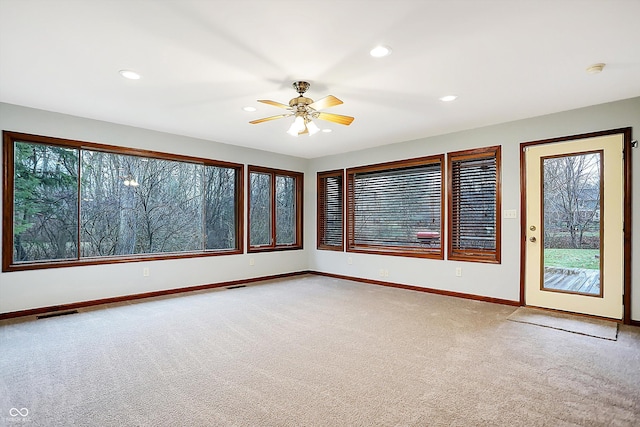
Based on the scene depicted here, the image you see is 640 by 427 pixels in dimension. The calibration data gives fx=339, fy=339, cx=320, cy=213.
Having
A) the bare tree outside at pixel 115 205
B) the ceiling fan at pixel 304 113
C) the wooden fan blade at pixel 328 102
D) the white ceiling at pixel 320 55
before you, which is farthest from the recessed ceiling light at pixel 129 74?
the bare tree outside at pixel 115 205

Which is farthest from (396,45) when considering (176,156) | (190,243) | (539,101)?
(190,243)

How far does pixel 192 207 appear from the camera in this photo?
549 centimetres

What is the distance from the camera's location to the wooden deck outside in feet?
12.7

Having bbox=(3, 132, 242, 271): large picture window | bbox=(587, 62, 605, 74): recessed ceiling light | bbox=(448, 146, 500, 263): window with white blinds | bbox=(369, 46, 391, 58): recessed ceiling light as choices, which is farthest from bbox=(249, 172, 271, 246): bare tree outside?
bbox=(587, 62, 605, 74): recessed ceiling light

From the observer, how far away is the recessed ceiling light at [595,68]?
2814 millimetres

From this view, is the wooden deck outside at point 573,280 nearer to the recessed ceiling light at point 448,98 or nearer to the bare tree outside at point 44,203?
the recessed ceiling light at point 448,98

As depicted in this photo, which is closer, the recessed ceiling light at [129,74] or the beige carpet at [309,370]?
the beige carpet at [309,370]

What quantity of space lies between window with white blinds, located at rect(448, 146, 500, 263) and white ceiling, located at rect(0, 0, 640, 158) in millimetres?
806

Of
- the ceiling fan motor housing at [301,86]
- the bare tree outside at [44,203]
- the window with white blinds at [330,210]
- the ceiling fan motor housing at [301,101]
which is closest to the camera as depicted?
the ceiling fan motor housing at [301,86]

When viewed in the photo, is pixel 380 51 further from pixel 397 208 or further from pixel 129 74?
pixel 397 208

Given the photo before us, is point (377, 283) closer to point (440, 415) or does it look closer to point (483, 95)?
point (483, 95)

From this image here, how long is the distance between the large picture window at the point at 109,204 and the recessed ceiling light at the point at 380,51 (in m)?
3.71

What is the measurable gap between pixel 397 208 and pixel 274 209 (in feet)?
7.64

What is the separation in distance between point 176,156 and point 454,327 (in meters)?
4.49
